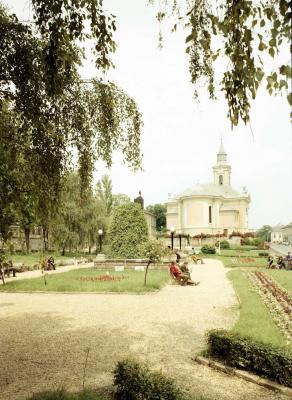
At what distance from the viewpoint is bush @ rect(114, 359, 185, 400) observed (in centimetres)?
479

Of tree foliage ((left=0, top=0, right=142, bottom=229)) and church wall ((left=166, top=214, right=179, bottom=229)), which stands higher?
church wall ((left=166, top=214, right=179, bottom=229))

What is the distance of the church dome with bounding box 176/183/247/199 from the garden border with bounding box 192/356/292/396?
203 ft

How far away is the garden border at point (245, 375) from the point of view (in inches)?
232

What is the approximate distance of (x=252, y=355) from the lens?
644 centimetres

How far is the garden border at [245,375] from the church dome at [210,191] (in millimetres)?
62019

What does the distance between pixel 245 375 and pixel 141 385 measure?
2.19 metres

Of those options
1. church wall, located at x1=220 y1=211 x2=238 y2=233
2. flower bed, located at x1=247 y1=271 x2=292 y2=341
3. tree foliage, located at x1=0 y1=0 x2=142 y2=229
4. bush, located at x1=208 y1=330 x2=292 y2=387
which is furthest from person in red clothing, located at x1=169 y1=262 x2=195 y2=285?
church wall, located at x1=220 y1=211 x2=238 y2=233

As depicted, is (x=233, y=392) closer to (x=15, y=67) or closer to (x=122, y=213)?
(x=15, y=67)

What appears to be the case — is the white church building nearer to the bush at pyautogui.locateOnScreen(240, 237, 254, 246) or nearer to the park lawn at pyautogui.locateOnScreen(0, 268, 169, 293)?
the bush at pyautogui.locateOnScreen(240, 237, 254, 246)

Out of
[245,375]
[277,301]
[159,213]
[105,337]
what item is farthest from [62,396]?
[159,213]

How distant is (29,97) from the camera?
560 cm

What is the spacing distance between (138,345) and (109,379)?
6.56 ft

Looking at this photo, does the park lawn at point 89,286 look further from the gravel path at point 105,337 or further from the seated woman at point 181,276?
the gravel path at point 105,337

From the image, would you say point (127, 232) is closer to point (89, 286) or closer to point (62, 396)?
point (89, 286)
